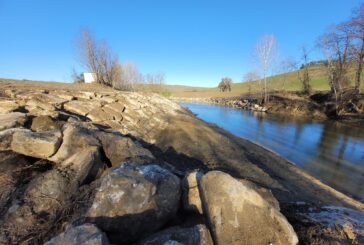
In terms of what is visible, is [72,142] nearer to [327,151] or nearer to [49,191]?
[49,191]

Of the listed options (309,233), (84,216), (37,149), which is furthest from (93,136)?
(309,233)

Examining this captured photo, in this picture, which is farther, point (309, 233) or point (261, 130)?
Answer: point (261, 130)

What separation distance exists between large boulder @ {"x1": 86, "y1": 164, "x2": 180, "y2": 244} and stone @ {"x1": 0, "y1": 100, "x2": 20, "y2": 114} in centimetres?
580

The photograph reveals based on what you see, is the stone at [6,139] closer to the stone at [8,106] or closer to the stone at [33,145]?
the stone at [33,145]

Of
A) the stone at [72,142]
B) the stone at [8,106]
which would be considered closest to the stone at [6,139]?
the stone at [72,142]

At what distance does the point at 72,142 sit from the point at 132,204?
8.06ft

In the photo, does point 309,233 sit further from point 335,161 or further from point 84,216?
point 335,161

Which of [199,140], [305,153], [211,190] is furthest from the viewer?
[305,153]

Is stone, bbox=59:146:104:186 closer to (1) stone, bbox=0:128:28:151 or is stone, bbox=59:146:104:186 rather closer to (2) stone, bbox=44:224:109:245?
(1) stone, bbox=0:128:28:151

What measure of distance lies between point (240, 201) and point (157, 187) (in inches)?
46.7

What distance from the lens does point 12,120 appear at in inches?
234

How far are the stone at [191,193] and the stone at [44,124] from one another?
4.24 meters

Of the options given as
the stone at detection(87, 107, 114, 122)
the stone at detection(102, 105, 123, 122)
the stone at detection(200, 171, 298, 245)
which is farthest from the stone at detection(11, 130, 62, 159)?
the stone at detection(102, 105, 123, 122)

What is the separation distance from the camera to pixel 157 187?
3482 millimetres
